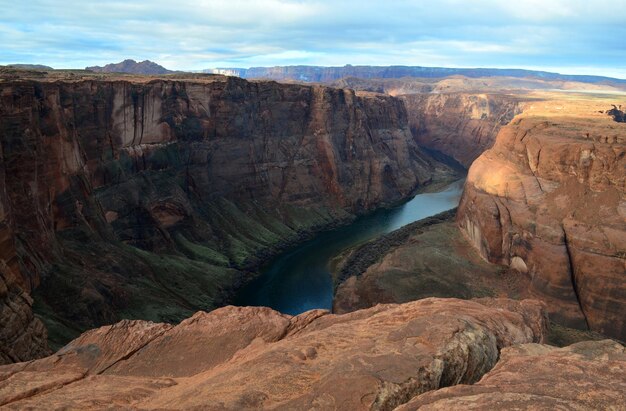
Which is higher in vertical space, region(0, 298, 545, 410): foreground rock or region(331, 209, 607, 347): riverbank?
region(0, 298, 545, 410): foreground rock

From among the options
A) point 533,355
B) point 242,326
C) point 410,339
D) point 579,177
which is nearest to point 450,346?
point 410,339

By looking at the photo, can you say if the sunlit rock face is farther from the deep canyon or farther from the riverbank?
the riverbank

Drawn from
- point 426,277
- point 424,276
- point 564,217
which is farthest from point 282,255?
point 564,217

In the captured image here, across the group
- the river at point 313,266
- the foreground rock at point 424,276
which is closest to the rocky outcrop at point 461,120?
the river at point 313,266

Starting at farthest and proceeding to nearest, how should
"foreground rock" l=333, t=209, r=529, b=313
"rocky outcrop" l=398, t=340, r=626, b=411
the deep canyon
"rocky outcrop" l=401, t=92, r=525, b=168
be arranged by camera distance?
"rocky outcrop" l=401, t=92, r=525, b=168, "foreground rock" l=333, t=209, r=529, b=313, the deep canyon, "rocky outcrop" l=398, t=340, r=626, b=411

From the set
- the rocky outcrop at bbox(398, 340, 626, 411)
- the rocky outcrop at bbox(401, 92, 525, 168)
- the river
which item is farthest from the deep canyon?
the rocky outcrop at bbox(401, 92, 525, 168)

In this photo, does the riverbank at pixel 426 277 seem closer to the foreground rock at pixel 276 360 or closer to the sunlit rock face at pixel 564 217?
the sunlit rock face at pixel 564 217
